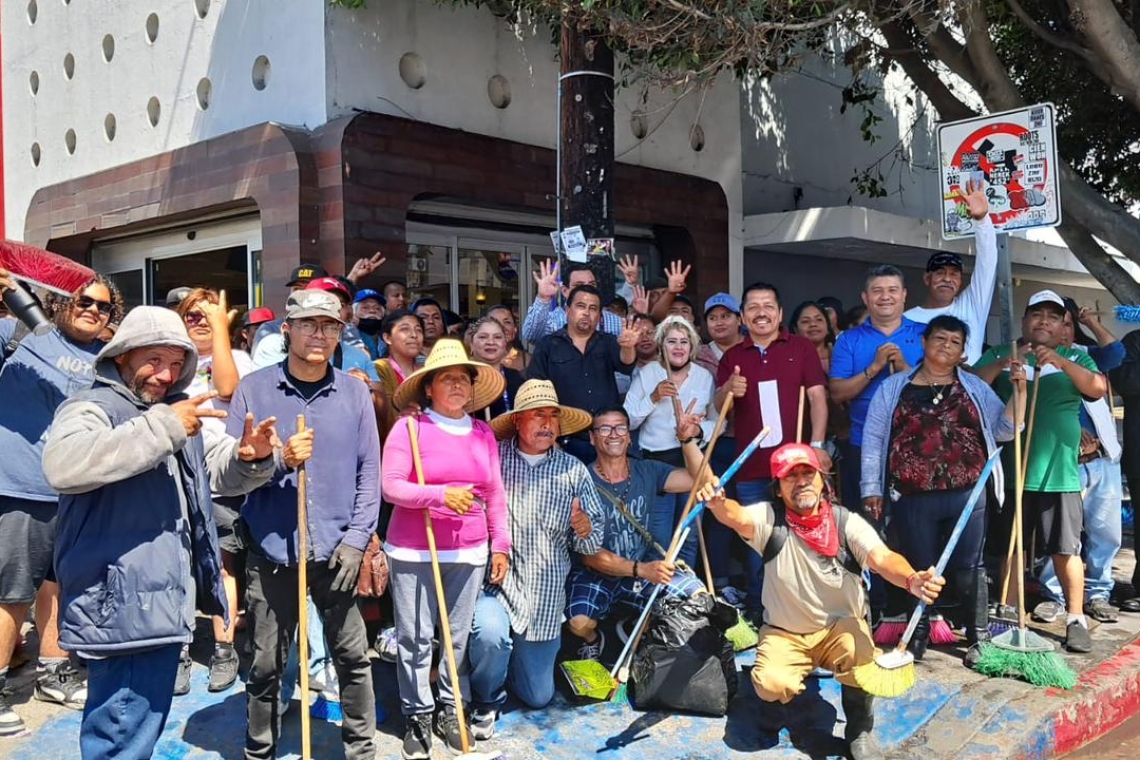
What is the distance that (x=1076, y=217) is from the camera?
7.60m

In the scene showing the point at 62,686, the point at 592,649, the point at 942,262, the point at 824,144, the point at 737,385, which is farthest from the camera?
the point at 824,144

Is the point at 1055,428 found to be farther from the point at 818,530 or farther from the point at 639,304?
the point at 639,304

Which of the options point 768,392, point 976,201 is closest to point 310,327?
point 768,392

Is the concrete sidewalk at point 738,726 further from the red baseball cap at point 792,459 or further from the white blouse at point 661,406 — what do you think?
the white blouse at point 661,406

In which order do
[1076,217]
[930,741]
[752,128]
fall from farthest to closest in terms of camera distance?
[752,128] → [1076,217] → [930,741]

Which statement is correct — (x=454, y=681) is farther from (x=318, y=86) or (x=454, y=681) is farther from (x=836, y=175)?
(x=836, y=175)

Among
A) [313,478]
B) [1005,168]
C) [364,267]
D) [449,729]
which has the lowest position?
[449,729]

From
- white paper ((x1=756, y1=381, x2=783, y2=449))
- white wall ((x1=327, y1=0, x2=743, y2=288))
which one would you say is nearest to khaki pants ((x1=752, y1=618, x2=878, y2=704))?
white paper ((x1=756, y1=381, x2=783, y2=449))

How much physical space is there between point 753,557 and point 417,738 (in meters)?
2.35

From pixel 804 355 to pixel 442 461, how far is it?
2.41 m

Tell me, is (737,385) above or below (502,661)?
above

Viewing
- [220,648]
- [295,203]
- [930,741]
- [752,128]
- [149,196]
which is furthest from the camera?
[752,128]

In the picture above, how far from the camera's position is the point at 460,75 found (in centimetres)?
800

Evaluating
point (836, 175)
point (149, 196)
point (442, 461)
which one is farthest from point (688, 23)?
point (836, 175)
